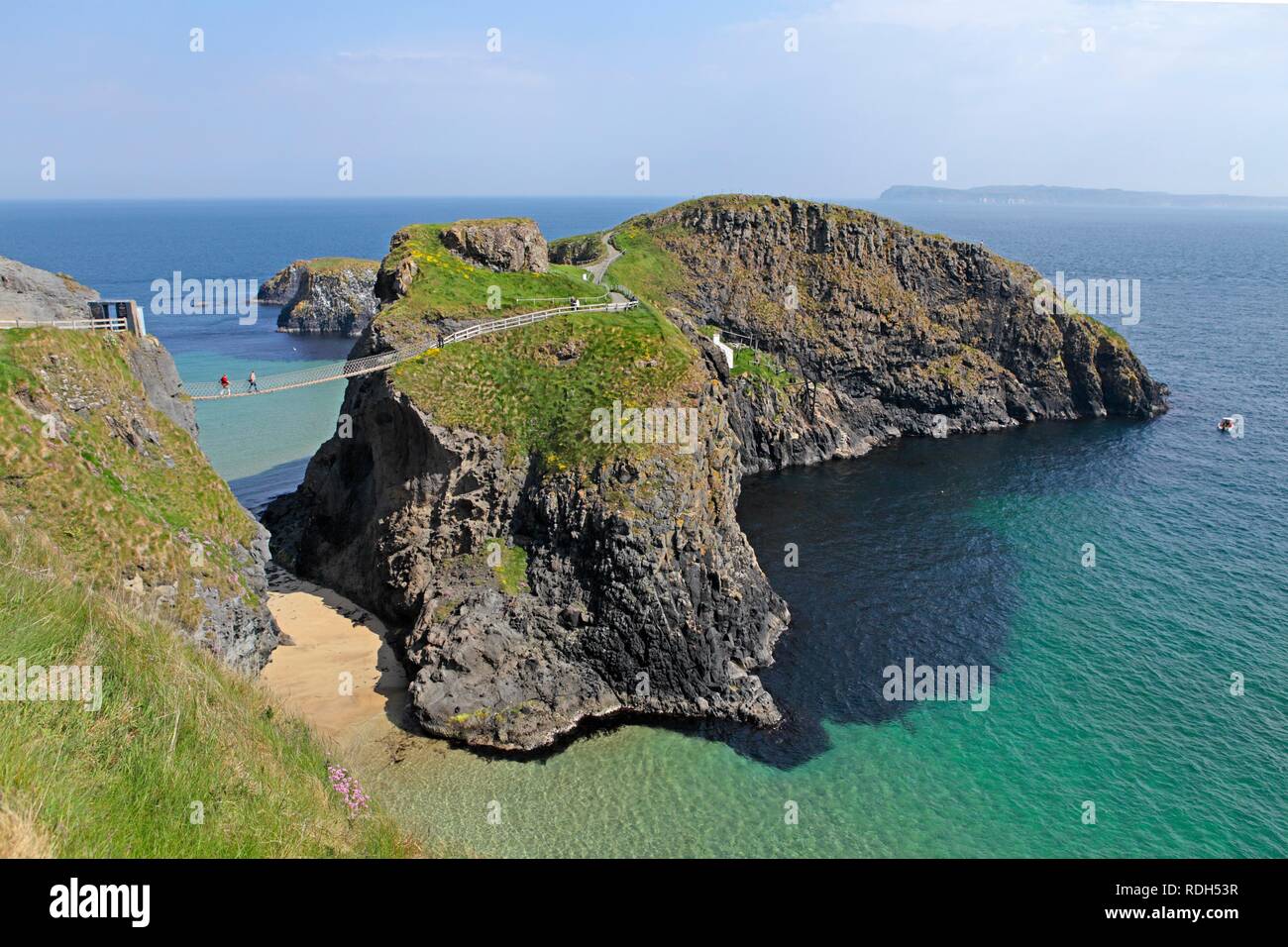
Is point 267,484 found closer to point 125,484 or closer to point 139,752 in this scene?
point 125,484

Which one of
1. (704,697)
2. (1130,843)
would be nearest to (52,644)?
(704,697)

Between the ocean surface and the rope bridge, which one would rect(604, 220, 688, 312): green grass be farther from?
the rope bridge

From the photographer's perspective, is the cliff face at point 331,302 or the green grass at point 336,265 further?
the green grass at point 336,265

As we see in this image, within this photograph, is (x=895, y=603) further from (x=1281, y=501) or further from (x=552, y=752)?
(x=1281, y=501)

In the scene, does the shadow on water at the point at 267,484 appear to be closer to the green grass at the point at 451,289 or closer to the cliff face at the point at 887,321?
the green grass at the point at 451,289

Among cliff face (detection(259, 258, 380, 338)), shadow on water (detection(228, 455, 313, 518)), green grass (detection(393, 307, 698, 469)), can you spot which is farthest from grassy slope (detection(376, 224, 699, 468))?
cliff face (detection(259, 258, 380, 338))

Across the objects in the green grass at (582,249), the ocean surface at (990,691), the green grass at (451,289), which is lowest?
the ocean surface at (990,691)

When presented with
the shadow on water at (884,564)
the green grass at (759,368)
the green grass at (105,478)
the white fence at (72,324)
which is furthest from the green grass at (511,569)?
the green grass at (759,368)

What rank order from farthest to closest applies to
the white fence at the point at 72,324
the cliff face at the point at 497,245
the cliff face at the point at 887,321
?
the cliff face at the point at 887,321
the cliff face at the point at 497,245
the white fence at the point at 72,324
